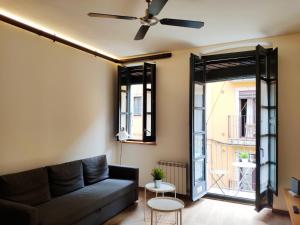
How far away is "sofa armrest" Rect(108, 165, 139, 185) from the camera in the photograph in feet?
13.0

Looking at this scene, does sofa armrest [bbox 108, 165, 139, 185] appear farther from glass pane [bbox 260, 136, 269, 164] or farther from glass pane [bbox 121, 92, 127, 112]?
glass pane [bbox 260, 136, 269, 164]

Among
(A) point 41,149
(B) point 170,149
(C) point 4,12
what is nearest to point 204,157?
(B) point 170,149

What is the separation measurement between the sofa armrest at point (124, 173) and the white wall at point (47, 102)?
547 millimetres

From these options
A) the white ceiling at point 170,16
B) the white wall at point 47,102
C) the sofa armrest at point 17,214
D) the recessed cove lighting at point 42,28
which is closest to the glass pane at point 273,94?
the white ceiling at point 170,16

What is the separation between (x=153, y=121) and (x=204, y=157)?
46.2 inches

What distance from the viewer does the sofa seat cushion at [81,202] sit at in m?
2.47

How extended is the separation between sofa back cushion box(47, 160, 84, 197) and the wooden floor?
0.72 metres

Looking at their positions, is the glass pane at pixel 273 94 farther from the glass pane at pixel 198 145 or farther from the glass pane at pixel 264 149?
the glass pane at pixel 198 145

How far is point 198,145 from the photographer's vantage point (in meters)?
4.15

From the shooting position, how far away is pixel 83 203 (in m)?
2.85

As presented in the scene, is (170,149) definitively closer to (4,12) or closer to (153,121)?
(153,121)

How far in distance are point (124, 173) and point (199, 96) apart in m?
1.90

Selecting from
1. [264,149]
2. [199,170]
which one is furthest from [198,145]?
[264,149]

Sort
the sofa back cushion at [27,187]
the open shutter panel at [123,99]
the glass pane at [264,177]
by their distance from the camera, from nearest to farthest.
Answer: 1. the sofa back cushion at [27,187]
2. the glass pane at [264,177]
3. the open shutter panel at [123,99]
